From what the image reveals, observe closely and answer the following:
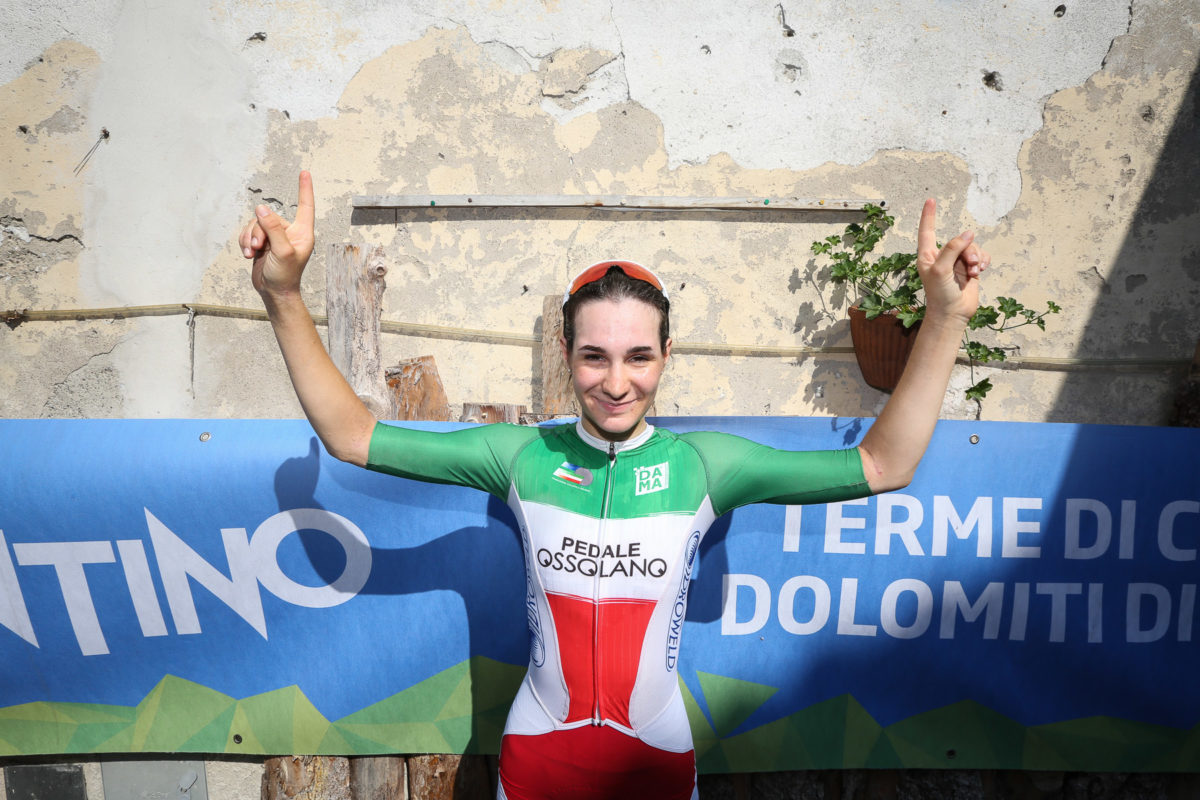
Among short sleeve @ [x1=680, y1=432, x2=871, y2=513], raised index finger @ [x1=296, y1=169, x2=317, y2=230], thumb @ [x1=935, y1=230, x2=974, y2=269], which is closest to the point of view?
thumb @ [x1=935, y1=230, x2=974, y2=269]

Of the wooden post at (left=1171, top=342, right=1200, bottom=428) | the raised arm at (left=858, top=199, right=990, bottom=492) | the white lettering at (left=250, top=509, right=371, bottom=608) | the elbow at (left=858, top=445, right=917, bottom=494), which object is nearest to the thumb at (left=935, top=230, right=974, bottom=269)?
the raised arm at (left=858, top=199, right=990, bottom=492)

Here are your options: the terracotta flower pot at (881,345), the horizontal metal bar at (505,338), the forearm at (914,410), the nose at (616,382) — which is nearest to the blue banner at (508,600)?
the forearm at (914,410)

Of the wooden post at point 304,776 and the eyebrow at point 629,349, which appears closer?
the eyebrow at point 629,349

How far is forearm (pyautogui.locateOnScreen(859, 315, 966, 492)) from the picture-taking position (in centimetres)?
151

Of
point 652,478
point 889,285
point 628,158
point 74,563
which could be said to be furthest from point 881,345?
point 74,563

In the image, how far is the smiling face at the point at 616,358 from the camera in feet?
5.18

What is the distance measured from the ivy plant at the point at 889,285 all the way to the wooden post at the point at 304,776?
310cm

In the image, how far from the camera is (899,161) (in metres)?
3.96

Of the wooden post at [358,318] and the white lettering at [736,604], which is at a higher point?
the wooden post at [358,318]

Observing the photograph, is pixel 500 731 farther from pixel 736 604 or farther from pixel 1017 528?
pixel 1017 528

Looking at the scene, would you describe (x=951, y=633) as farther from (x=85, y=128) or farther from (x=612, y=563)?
(x=85, y=128)

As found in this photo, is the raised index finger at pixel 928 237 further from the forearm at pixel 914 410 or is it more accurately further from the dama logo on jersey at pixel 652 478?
the dama logo on jersey at pixel 652 478

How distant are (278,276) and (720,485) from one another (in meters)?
1.16

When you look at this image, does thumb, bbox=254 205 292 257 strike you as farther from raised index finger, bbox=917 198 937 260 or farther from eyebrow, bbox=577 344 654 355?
raised index finger, bbox=917 198 937 260
